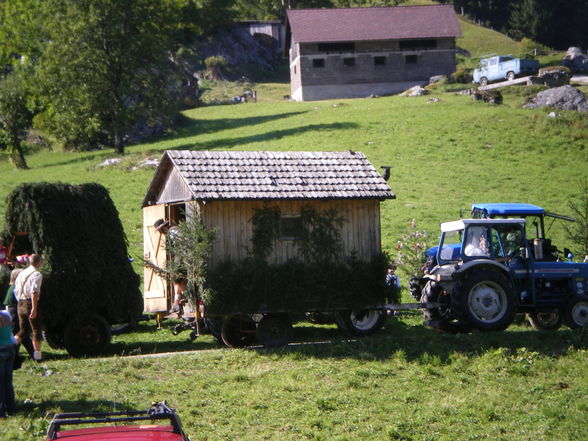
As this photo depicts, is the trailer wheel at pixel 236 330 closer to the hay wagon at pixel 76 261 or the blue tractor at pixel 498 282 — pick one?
the hay wagon at pixel 76 261

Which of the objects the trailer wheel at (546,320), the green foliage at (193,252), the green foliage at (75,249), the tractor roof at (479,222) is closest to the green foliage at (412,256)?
the tractor roof at (479,222)

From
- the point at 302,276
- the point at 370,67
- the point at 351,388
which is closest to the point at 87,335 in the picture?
the point at 302,276

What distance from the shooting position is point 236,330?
1597cm

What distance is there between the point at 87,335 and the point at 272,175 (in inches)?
190

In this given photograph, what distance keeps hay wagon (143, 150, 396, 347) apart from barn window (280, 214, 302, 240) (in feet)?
0.07

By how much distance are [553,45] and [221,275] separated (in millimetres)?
78925

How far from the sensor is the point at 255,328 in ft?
52.7

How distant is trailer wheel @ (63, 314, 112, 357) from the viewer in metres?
15.0

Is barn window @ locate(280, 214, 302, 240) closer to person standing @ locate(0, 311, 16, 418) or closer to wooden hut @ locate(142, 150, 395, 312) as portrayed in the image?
wooden hut @ locate(142, 150, 395, 312)

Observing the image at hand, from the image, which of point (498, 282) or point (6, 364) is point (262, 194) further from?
point (6, 364)

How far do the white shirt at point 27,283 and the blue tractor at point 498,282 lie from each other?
293 inches

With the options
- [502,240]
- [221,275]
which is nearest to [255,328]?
[221,275]

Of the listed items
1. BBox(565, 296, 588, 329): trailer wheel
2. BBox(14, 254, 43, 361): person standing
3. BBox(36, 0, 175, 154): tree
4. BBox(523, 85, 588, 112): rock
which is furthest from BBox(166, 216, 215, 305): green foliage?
BBox(523, 85, 588, 112): rock

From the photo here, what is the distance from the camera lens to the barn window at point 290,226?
16.2 m
